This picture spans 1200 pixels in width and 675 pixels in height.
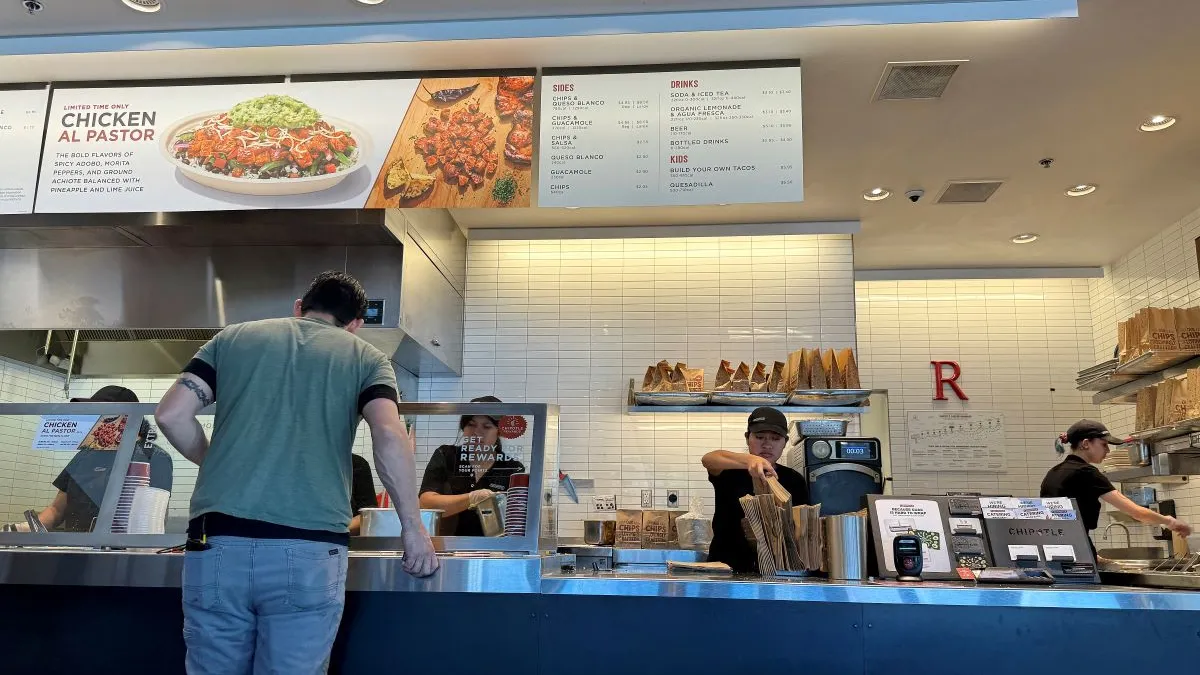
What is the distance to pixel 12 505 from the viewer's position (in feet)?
9.34

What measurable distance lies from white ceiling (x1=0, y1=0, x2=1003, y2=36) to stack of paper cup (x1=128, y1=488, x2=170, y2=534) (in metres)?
1.89

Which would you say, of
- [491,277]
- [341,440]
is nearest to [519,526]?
[341,440]

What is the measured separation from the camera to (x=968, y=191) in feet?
17.1

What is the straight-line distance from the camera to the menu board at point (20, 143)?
151 inches

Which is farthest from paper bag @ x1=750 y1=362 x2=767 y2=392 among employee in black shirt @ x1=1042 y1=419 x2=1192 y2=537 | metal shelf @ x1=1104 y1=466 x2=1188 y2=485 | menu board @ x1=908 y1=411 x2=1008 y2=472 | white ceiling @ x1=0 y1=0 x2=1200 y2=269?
metal shelf @ x1=1104 y1=466 x2=1188 y2=485

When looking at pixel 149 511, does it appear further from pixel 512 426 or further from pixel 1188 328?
pixel 1188 328

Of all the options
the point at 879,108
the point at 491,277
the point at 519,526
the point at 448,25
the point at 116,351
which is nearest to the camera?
the point at 519,526

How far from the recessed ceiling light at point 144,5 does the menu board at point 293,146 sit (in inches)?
16.9

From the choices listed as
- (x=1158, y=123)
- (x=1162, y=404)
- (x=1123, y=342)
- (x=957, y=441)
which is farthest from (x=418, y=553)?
(x=957, y=441)

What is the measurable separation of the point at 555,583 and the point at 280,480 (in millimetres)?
794

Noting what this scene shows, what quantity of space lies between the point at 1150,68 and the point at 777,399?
2507 millimetres

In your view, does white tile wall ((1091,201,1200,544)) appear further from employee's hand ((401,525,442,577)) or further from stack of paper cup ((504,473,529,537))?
employee's hand ((401,525,442,577))

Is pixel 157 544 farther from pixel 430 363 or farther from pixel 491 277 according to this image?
pixel 491 277

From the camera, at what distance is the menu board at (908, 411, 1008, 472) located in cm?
659
